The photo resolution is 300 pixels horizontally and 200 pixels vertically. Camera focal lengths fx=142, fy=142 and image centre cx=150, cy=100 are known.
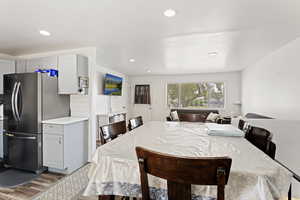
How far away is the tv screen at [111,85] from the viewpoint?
4.67 metres

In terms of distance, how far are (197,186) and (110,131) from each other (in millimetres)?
982

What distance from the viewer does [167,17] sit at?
177 centimetres

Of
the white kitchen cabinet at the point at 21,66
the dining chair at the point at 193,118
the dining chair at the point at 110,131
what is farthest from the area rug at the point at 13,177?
the dining chair at the point at 193,118

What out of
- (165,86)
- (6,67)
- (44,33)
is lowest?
(165,86)

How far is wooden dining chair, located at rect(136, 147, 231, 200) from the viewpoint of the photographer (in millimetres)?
594

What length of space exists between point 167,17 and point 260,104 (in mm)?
3435

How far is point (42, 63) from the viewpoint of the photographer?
2.90m

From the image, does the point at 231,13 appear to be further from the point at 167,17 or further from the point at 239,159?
the point at 239,159

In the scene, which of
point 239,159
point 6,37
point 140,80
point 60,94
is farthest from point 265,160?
point 140,80

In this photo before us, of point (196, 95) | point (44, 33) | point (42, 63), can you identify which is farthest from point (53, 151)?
point (196, 95)

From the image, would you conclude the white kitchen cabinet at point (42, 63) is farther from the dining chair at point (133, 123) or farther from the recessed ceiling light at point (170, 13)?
the recessed ceiling light at point (170, 13)

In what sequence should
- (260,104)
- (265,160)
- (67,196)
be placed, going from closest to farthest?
(265,160) < (67,196) < (260,104)

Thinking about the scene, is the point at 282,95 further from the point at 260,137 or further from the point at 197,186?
the point at 197,186

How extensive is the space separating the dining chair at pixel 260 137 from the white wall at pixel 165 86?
463 cm
